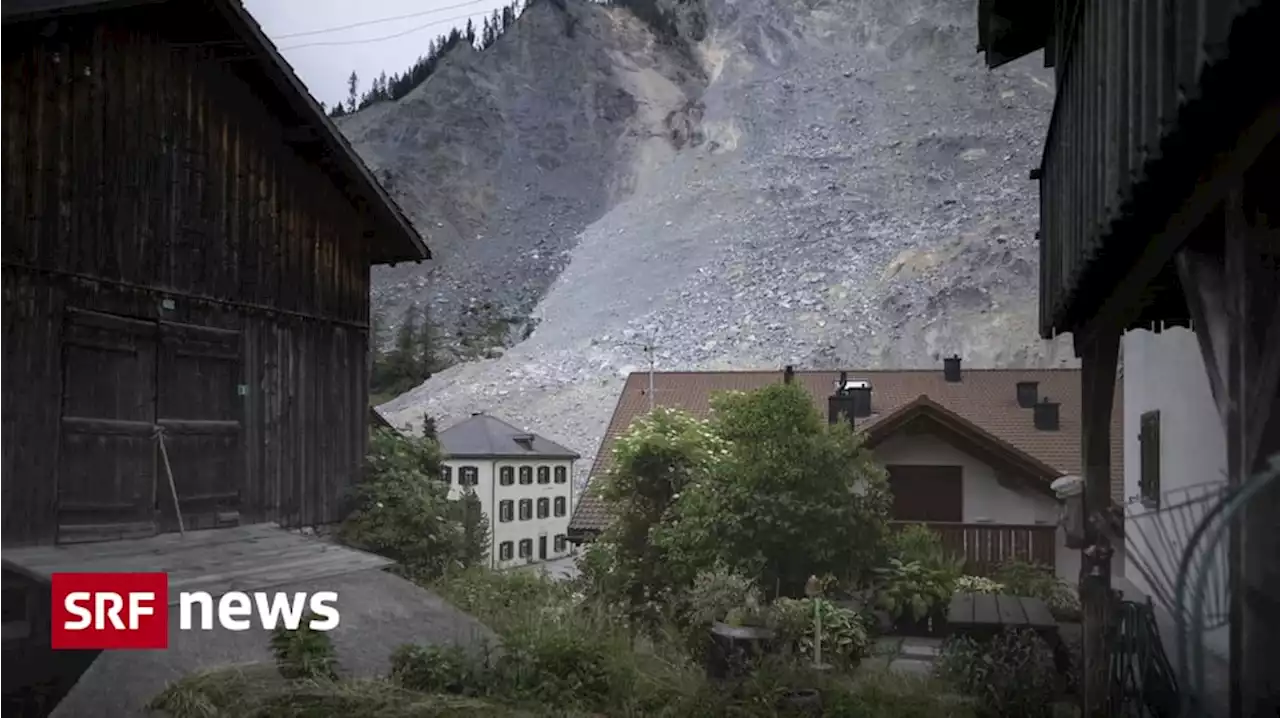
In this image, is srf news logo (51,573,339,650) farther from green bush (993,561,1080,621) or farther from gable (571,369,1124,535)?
green bush (993,561,1080,621)

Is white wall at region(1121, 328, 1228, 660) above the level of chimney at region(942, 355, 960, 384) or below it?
below

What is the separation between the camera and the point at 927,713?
619cm

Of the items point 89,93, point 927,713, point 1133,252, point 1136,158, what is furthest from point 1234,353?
point 89,93

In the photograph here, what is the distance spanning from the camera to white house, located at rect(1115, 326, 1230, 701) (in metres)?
6.11

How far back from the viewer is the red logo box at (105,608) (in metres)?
6.40

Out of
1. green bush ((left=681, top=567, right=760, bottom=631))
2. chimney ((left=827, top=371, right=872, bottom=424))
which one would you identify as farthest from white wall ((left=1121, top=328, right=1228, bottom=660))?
chimney ((left=827, top=371, right=872, bottom=424))

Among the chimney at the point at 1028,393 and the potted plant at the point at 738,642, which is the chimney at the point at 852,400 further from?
the potted plant at the point at 738,642

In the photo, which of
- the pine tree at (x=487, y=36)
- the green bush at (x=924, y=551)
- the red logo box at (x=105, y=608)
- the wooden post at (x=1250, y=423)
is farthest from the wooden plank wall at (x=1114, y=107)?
the pine tree at (x=487, y=36)

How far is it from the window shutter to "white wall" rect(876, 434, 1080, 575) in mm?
3140

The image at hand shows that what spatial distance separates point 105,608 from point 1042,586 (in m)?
7.86

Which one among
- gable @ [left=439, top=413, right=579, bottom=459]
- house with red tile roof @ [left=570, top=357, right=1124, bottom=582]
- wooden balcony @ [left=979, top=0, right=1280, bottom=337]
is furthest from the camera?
gable @ [left=439, top=413, right=579, bottom=459]

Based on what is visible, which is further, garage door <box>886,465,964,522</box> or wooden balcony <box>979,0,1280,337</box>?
garage door <box>886,465,964,522</box>

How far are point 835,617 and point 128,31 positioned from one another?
6.51m

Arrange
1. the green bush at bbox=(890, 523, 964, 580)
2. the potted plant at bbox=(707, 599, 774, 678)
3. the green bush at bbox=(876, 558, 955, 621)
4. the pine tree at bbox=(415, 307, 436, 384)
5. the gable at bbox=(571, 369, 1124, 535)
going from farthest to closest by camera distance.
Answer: the pine tree at bbox=(415, 307, 436, 384), the gable at bbox=(571, 369, 1124, 535), the green bush at bbox=(890, 523, 964, 580), the green bush at bbox=(876, 558, 955, 621), the potted plant at bbox=(707, 599, 774, 678)
